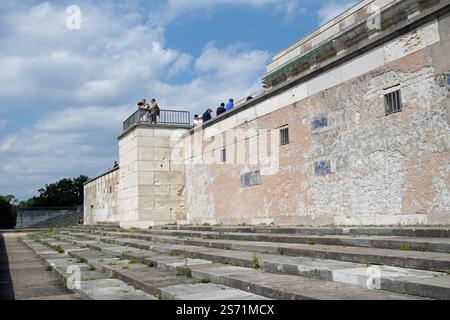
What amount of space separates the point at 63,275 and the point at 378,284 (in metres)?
4.71

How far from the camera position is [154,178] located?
15352mm

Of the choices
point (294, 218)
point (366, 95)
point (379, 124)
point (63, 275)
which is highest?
point (366, 95)

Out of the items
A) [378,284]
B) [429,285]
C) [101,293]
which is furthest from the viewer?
[101,293]

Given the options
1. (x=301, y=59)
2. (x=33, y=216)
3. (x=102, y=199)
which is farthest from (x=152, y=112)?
(x=33, y=216)

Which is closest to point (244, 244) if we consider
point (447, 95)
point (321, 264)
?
point (321, 264)

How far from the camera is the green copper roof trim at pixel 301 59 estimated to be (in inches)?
483

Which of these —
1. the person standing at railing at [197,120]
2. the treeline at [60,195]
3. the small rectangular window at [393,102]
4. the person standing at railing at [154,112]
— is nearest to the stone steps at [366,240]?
the small rectangular window at [393,102]

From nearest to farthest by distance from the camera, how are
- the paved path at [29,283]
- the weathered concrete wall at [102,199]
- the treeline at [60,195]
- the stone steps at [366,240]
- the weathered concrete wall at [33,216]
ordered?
the stone steps at [366,240]
the paved path at [29,283]
the weathered concrete wall at [102,199]
the weathered concrete wall at [33,216]
the treeline at [60,195]

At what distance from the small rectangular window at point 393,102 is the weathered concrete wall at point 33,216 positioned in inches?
1552

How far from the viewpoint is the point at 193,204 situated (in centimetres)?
1497

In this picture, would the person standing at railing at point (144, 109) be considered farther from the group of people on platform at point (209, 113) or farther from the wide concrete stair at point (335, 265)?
the wide concrete stair at point (335, 265)

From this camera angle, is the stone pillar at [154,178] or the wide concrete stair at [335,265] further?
the stone pillar at [154,178]

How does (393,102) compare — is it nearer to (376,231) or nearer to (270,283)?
(376,231)

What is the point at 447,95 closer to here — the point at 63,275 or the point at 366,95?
the point at 366,95
